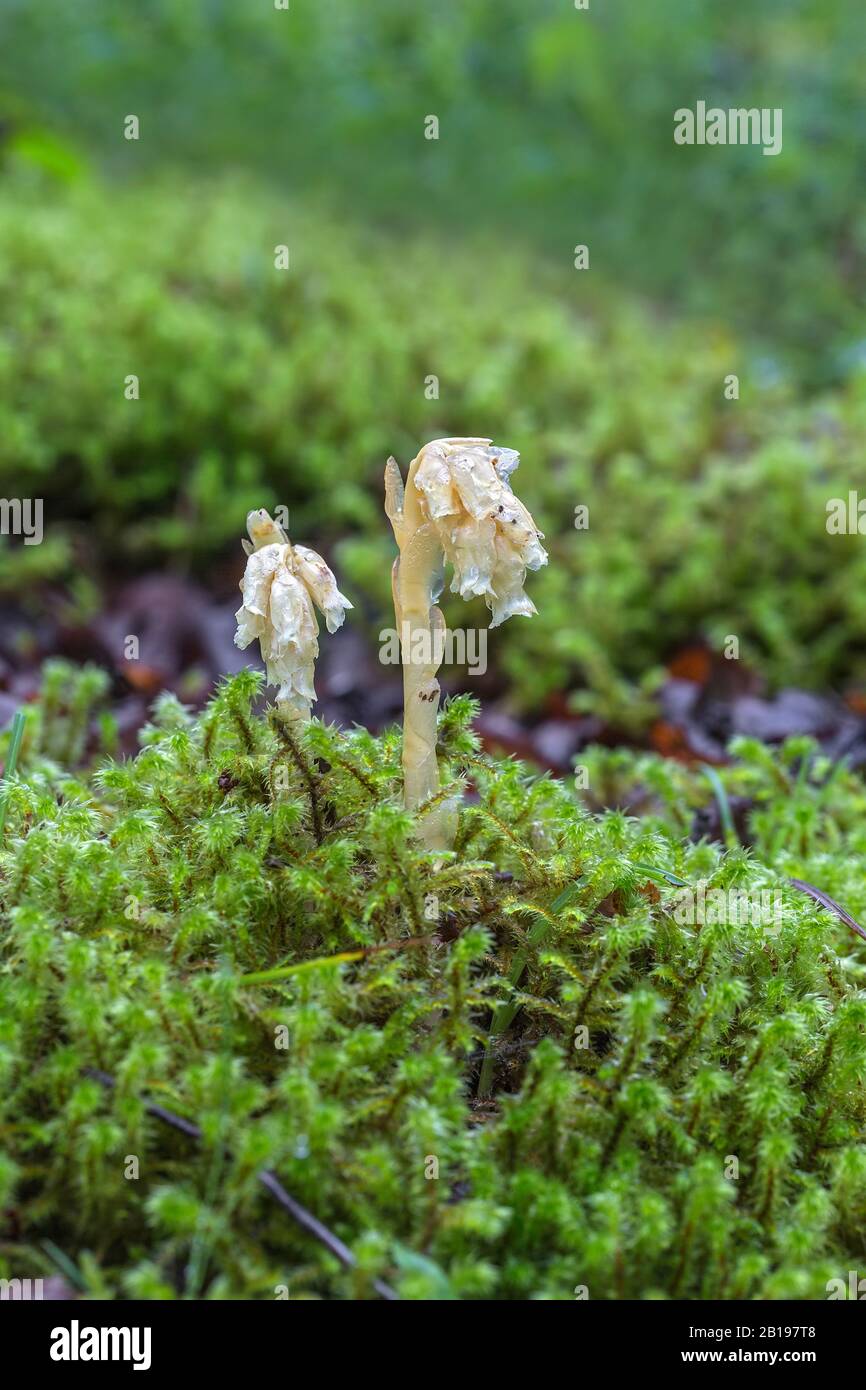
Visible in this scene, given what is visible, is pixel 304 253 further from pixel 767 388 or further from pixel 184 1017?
pixel 184 1017

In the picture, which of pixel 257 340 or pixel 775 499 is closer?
pixel 775 499

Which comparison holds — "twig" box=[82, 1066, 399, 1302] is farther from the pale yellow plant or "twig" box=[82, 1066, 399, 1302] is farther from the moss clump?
the pale yellow plant

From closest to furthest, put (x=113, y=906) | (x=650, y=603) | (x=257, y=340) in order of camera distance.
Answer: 1. (x=113, y=906)
2. (x=650, y=603)
3. (x=257, y=340)

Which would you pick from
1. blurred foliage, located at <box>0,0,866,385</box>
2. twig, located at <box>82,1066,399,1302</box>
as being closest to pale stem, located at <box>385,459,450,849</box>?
twig, located at <box>82,1066,399,1302</box>

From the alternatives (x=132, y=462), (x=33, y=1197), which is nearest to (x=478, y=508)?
(x=33, y=1197)

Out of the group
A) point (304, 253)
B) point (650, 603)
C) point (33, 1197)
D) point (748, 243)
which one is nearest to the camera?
point (33, 1197)

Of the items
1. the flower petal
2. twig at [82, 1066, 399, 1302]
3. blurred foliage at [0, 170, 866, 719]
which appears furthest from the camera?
blurred foliage at [0, 170, 866, 719]
